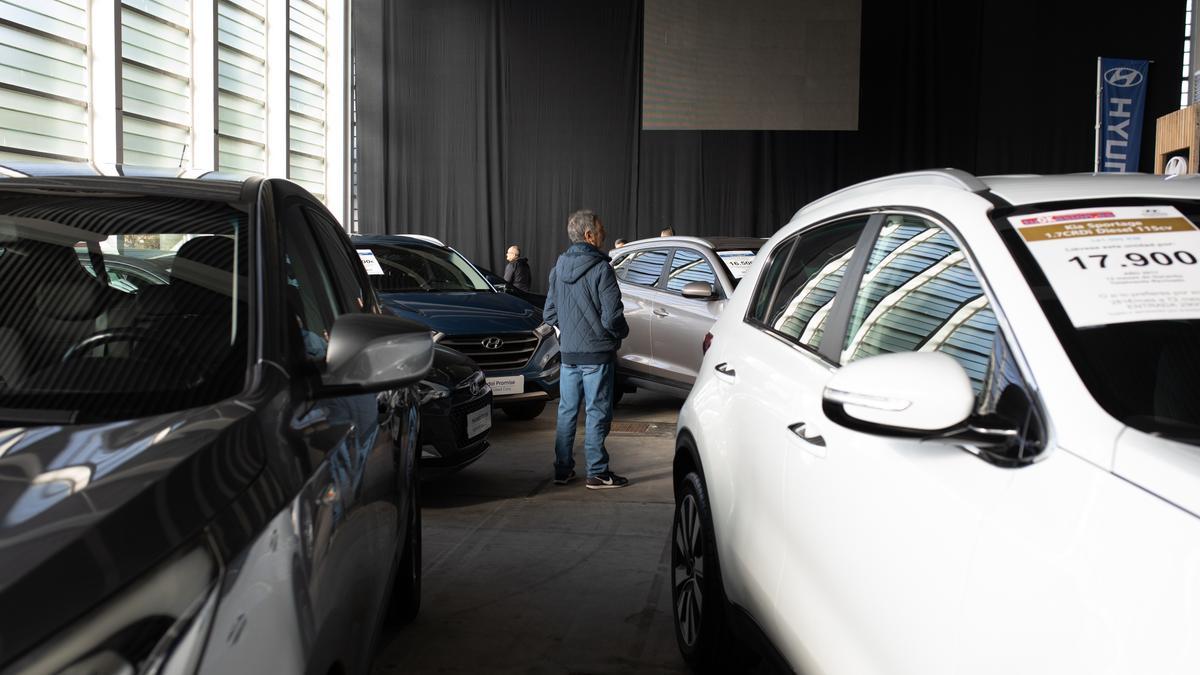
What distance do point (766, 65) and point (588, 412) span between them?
50.0ft

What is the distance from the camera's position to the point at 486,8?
22.5 metres

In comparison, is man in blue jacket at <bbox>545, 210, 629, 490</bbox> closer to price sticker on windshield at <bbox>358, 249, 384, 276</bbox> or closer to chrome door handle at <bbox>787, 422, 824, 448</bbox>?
price sticker on windshield at <bbox>358, 249, 384, 276</bbox>

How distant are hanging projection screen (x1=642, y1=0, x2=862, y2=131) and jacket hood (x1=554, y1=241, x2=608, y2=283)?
14.8 m

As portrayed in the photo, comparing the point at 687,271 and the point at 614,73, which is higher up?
the point at 614,73

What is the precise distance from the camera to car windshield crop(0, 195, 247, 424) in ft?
5.70

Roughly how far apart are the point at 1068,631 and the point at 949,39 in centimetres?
2223

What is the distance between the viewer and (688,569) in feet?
11.1

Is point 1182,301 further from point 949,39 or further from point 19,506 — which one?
point 949,39

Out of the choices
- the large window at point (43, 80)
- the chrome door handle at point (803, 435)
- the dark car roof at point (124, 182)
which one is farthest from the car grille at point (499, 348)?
the large window at point (43, 80)

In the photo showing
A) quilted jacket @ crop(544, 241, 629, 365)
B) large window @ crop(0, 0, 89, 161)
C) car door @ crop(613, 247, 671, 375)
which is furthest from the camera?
large window @ crop(0, 0, 89, 161)

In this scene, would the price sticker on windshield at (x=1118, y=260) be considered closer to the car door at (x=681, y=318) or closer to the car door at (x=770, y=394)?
the car door at (x=770, y=394)

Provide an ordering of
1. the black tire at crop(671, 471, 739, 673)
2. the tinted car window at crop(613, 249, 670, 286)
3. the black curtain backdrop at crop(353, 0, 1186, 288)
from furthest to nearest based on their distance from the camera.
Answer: the black curtain backdrop at crop(353, 0, 1186, 288) < the tinted car window at crop(613, 249, 670, 286) < the black tire at crop(671, 471, 739, 673)

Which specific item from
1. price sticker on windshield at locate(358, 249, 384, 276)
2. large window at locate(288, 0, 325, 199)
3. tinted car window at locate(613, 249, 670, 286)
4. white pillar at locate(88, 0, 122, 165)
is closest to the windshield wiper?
price sticker on windshield at locate(358, 249, 384, 276)

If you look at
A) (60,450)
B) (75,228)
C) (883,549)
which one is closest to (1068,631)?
(883,549)
